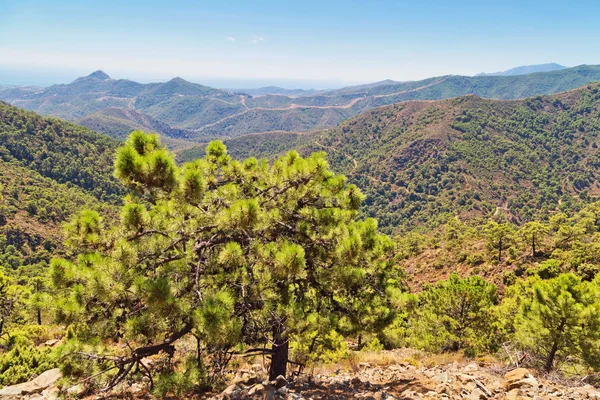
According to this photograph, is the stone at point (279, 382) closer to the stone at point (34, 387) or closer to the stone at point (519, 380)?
the stone at point (519, 380)

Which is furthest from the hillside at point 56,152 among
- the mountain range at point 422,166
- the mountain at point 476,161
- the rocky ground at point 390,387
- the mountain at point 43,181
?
the rocky ground at point 390,387

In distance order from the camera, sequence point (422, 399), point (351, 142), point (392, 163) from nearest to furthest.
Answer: point (422, 399)
point (392, 163)
point (351, 142)

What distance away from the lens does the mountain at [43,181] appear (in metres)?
59.6

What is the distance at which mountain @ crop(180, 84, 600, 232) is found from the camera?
118 meters

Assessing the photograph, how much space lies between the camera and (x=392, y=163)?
158375 millimetres

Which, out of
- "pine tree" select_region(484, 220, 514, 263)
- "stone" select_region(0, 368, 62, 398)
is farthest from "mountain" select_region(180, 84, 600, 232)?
"stone" select_region(0, 368, 62, 398)

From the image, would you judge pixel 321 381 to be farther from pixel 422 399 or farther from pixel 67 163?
pixel 67 163

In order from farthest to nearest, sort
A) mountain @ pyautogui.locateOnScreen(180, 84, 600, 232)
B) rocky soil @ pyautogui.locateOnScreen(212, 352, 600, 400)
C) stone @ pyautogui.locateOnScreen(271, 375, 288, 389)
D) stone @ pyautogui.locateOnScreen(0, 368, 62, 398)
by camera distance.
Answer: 1. mountain @ pyautogui.locateOnScreen(180, 84, 600, 232)
2. stone @ pyautogui.locateOnScreen(0, 368, 62, 398)
3. stone @ pyautogui.locateOnScreen(271, 375, 288, 389)
4. rocky soil @ pyautogui.locateOnScreen(212, 352, 600, 400)

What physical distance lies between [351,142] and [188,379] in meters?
201

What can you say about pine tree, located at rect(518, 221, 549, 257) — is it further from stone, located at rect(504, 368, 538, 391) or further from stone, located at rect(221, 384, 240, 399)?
stone, located at rect(221, 384, 240, 399)

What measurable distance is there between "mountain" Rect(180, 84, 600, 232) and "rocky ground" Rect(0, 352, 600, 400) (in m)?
106

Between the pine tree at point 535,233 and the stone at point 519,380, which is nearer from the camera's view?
the stone at point 519,380

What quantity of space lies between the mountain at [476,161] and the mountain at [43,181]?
96251 mm

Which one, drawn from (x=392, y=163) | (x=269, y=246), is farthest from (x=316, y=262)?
(x=392, y=163)
